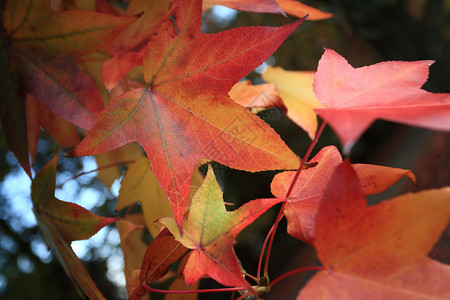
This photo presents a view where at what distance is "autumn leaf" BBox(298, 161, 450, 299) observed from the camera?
19cm

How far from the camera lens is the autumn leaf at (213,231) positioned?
0.73 feet

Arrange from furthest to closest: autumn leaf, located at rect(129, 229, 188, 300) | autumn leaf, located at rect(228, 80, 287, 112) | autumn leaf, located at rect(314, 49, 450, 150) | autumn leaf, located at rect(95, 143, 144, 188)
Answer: autumn leaf, located at rect(95, 143, 144, 188) → autumn leaf, located at rect(228, 80, 287, 112) → autumn leaf, located at rect(129, 229, 188, 300) → autumn leaf, located at rect(314, 49, 450, 150)

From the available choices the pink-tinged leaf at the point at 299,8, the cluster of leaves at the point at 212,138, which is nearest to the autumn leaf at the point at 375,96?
the cluster of leaves at the point at 212,138

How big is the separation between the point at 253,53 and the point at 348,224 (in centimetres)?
14

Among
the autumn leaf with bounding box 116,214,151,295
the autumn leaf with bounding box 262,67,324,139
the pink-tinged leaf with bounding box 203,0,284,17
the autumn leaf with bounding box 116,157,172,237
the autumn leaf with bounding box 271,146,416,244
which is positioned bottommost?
the autumn leaf with bounding box 116,214,151,295

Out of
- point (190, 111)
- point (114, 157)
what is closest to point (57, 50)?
point (190, 111)

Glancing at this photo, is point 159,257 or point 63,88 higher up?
point 63,88

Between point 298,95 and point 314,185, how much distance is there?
0.75 feet

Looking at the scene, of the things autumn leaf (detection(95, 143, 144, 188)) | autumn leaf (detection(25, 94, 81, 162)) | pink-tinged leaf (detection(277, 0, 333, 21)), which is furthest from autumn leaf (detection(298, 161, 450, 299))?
autumn leaf (detection(95, 143, 144, 188))

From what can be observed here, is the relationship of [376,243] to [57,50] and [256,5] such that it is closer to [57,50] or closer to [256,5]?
[256,5]

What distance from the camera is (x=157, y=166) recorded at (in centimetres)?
26

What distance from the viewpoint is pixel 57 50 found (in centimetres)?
34

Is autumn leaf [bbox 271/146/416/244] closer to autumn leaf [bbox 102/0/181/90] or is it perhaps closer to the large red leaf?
the large red leaf

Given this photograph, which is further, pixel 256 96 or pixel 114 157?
pixel 114 157
